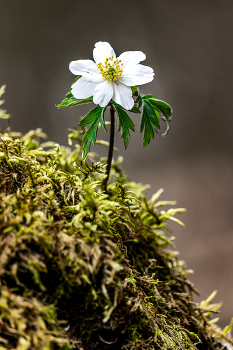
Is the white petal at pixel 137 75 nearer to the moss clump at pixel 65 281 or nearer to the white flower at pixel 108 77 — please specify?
the white flower at pixel 108 77

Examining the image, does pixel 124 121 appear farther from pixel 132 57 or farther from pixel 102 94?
pixel 132 57

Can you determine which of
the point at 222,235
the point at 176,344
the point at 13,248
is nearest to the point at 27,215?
the point at 13,248

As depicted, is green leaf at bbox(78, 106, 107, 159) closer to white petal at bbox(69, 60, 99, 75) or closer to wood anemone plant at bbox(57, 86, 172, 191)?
wood anemone plant at bbox(57, 86, 172, 191)

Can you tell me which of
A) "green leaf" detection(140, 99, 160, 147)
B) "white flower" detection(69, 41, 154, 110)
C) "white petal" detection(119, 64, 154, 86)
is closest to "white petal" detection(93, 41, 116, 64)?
"white flower" detection(69, 41, 154, 110)

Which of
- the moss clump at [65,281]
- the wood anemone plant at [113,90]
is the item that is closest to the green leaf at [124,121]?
the wood anemone plant at [113,90]

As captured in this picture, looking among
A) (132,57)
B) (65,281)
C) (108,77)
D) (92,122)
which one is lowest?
(65,281)

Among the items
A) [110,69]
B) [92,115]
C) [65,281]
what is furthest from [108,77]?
[65,281]

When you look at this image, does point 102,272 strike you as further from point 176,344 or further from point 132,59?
point 132,59

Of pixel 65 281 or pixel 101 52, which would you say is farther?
pixel 101 52
